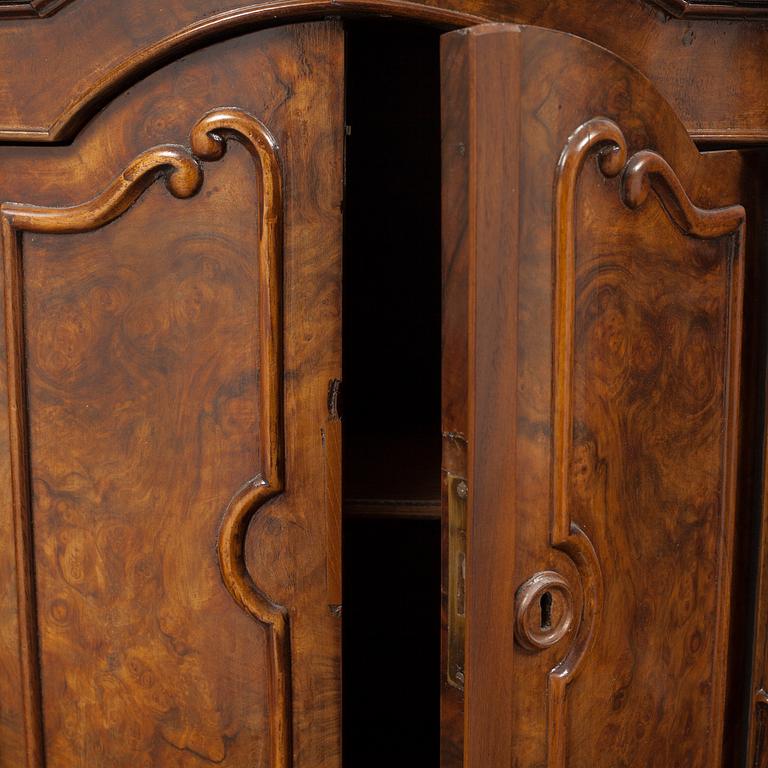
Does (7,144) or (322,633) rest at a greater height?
(7,144)

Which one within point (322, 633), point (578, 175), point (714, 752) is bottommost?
point (714, 752)

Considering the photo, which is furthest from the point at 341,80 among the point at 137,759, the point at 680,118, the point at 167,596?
the point at 137,759

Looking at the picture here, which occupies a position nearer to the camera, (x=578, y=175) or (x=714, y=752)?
(x=578, y=175)

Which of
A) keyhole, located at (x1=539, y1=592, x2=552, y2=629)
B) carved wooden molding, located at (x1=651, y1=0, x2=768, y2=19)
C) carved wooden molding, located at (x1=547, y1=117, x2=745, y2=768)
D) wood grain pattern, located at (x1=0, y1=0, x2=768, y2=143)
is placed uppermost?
carved wooden molding, located at (x1=651, y1=0, x2=768, y2=19)

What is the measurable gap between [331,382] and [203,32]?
24 cm

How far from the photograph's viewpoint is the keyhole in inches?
22.9

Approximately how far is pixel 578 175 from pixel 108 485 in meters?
0.38

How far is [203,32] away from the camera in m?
0.57

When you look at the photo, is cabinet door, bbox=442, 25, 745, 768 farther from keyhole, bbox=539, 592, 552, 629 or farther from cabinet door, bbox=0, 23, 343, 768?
cabinet door, bbox=0, 23, 343, 768

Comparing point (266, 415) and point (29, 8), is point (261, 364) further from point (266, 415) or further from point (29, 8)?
point (29, 8)

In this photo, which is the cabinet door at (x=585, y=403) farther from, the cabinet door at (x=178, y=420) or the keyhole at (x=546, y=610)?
the cabinet door at (x=178, y=420)

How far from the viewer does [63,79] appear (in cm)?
58

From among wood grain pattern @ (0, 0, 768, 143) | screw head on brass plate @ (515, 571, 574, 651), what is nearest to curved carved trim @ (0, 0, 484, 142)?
wood grain pattern @ (0, 0, 768, 143)

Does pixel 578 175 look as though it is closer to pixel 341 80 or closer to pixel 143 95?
pixel 341 80
